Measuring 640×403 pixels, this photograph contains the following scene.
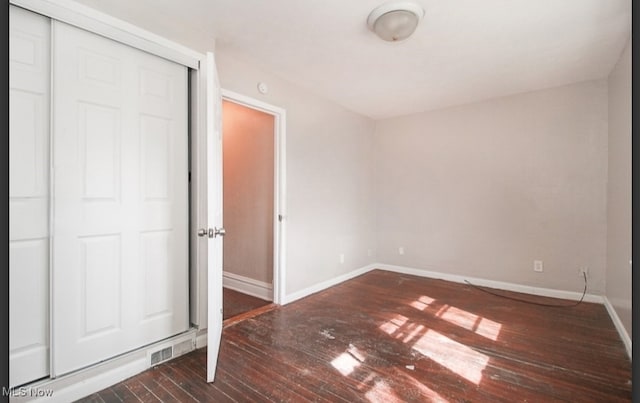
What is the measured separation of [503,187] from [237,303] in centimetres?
354

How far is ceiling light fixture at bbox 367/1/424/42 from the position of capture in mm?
1939

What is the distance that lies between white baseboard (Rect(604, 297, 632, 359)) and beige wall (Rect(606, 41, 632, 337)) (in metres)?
0.05

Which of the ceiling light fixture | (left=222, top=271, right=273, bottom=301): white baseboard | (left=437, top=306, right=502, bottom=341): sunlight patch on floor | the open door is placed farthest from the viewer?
(left=222, top=271, right=273, bottom=301): white baseboard

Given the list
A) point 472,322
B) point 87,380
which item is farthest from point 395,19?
point 87,380

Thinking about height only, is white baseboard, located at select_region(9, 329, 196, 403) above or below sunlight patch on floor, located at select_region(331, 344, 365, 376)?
above

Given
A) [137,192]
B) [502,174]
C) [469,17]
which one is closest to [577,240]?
[502,174]

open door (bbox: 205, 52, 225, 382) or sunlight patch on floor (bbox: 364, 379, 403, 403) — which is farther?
open door (bbox: 205, 52, 225, 382)

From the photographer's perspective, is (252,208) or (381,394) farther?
(252,208)

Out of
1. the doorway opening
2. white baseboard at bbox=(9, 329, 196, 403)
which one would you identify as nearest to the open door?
white baseboard at bbox=(9, 329, 196, 403)

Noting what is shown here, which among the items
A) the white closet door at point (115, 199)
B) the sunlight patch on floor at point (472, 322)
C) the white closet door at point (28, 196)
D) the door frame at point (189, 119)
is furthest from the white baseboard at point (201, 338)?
the sunlight patch on floor at point (472, 322)

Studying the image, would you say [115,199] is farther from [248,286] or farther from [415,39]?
[415,39]

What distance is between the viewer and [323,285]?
3.71 m

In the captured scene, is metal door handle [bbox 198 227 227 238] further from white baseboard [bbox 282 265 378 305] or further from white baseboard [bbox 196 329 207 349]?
white baseboard [bbox 282 265 378 305]

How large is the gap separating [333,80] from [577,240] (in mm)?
3283
